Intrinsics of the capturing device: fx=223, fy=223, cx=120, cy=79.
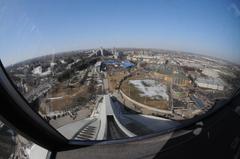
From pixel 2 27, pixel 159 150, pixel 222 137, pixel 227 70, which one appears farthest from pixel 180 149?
pixel 2 27

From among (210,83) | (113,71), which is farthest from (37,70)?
(210,83)

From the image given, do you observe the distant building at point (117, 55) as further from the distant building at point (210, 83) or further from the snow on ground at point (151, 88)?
→ the distant building at point (210, 83)

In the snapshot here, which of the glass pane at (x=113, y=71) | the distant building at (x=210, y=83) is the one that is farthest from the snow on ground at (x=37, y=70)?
the distant building at (x=210, y=83)

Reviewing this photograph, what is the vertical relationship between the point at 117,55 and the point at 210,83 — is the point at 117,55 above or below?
above

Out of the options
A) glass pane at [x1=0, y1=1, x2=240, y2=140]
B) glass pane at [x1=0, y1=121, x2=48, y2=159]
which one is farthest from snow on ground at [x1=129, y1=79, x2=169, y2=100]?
glass pane at [x1=0, y1=121, x2=48, y2=159]

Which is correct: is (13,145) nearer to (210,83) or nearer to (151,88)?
(151,88)
